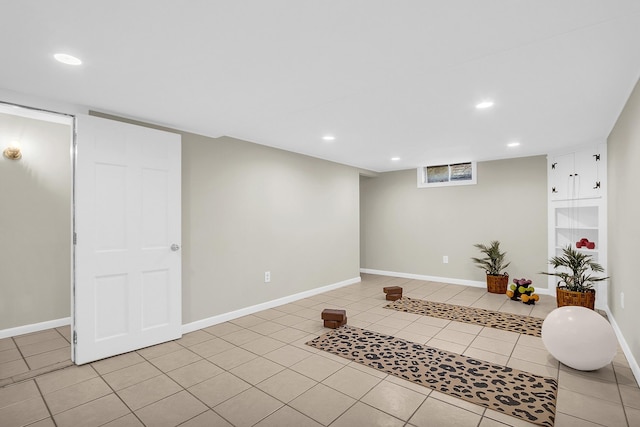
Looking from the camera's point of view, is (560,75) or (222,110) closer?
(560,75)

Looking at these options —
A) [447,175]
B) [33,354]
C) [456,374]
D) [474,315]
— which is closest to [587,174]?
[447,175]

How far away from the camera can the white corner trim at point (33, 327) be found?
3.54 m

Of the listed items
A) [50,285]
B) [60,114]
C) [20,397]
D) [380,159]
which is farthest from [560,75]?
[50,285]

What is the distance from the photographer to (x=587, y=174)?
464cm

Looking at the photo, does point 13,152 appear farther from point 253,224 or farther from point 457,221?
point 457,221

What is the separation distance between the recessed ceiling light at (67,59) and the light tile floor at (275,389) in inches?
92.4

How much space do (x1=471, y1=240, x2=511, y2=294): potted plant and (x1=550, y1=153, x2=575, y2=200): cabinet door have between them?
121 cm

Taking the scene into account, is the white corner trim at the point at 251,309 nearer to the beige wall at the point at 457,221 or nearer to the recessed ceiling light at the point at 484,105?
the beige wall at the point at 457,221

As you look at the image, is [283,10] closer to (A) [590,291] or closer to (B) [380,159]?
(B) [380,159]

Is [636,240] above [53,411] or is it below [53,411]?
above

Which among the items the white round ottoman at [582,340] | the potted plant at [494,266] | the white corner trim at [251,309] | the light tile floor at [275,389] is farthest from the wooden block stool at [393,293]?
the white round ottoman at [582,340]

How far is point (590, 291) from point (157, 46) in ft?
17.1

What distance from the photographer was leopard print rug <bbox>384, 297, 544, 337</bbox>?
148 inches

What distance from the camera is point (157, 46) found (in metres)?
1.91
